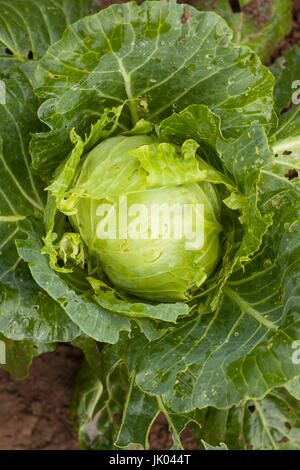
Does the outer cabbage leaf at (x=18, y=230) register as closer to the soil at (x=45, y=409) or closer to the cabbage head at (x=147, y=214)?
the cabbage head at (x=147, y=214)

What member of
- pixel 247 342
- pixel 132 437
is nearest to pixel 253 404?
pixel 132 437

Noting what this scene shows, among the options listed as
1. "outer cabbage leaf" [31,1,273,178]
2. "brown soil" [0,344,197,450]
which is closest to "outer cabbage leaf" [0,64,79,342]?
"outer cabbage leaf" [31,1,273,178]

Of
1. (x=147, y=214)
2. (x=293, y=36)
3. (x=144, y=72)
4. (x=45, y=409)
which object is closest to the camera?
(x=147, y=214)

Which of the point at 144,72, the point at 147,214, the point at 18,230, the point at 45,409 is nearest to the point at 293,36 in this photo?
the point at 144,72

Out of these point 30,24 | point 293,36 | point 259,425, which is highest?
point 293,36

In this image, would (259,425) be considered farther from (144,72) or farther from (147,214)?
(144,72)

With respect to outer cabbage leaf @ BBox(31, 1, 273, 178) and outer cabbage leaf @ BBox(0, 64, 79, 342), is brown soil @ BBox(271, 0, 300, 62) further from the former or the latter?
outer cabbage leaf @ BBox(0, 64, 79, 342)

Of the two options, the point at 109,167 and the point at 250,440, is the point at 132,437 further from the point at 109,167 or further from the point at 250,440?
the point at 109,167

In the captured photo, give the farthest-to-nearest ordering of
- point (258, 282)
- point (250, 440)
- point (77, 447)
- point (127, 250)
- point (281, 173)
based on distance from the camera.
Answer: point (77, 447)
point (250, 440)
point (281, 173)
point (258, 282)
point (127, 250)
